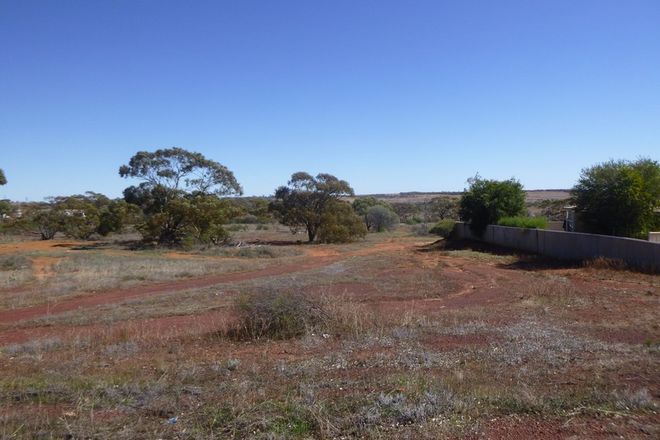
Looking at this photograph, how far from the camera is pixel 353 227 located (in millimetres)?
47906

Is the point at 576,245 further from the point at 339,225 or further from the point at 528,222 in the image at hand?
the point at 339,225

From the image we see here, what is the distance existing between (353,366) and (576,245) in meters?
21.0

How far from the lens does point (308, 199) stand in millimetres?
47625

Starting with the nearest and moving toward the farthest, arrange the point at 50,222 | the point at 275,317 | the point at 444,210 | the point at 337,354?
the point at 337,354, the point at 275,317, the point at 50,222, the point at 444,210

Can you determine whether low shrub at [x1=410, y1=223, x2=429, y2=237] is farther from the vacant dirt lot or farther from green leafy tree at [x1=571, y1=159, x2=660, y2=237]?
the vacant dirt lot

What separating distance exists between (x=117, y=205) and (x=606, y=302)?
163ft

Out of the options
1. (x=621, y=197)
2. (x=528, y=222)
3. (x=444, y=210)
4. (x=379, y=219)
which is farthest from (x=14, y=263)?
(x=444, y=210)

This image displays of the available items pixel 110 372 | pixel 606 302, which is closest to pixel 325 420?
pixel 110 372

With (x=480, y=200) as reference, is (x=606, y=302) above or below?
below

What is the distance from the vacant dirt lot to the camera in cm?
490

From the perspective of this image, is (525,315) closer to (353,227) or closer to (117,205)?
(353,227)

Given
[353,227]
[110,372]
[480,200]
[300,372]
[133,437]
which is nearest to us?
[133,437]

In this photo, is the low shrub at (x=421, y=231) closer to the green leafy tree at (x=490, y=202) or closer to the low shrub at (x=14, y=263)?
the green leafy tree at (x=490, y=202)

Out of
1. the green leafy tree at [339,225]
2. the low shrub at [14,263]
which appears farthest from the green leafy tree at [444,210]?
the low shrub at [14,263]
